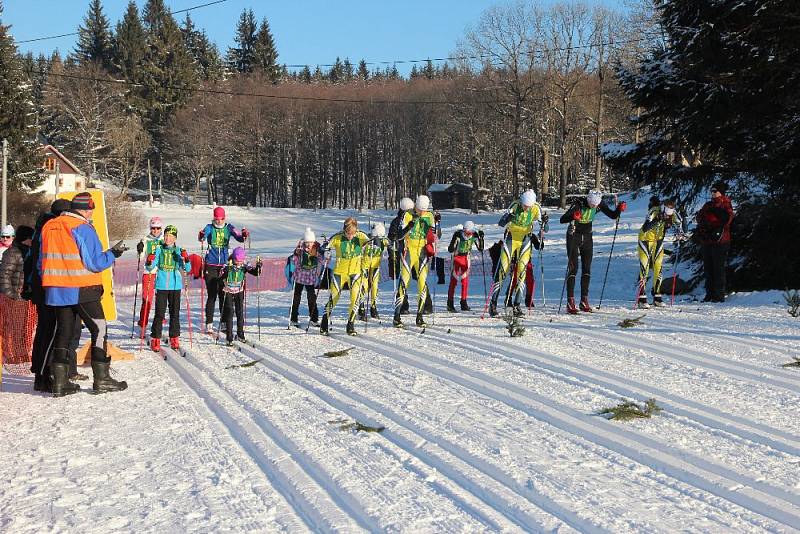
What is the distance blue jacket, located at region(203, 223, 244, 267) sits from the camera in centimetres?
1078

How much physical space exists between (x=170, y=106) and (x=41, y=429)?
3141 inches

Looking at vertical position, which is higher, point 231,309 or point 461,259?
point 461,259

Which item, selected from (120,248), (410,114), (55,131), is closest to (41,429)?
(120,248)

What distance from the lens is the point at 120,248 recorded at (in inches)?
292

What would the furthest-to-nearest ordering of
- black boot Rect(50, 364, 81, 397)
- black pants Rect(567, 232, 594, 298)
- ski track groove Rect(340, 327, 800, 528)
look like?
black pants Rect(567, 232, 594, 298) → black boot Rect(50, 364, 81, 397) → ski track groove Rect(340, 327, 800, 528)

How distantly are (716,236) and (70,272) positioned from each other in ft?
33.9

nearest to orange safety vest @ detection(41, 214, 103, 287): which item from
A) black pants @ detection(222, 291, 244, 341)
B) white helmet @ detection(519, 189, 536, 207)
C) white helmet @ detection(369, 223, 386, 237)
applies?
black pants @ detection(222, 291, 244, 341)

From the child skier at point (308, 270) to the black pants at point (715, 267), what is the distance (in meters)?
6.83

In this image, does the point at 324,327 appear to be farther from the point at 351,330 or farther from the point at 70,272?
the point at 70,272

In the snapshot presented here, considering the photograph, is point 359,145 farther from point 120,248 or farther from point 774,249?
point 120,248

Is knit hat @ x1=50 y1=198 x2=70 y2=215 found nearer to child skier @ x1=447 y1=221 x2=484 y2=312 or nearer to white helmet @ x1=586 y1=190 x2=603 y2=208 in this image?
child skier @ x1=447 y1=221 x2=484 y2=312

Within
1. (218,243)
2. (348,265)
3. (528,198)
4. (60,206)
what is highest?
(528,198)

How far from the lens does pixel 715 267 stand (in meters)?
13.0

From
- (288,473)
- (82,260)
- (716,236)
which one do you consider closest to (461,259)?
(716,236)
